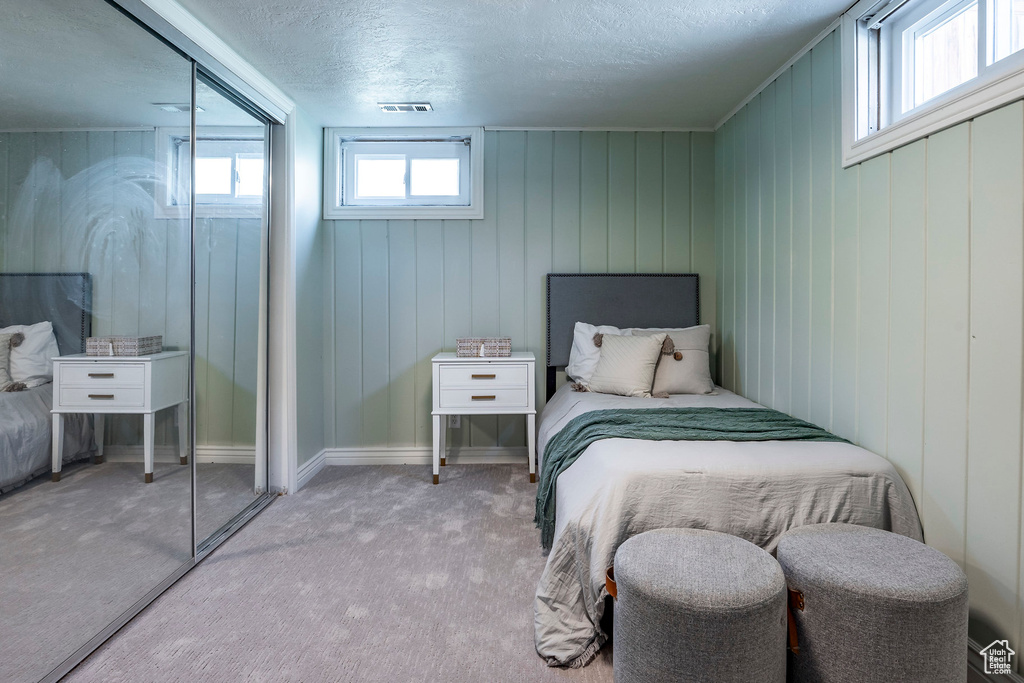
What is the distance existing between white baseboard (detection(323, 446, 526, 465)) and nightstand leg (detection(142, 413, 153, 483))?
5.60 feet

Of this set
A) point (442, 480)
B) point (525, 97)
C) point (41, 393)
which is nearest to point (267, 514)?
A: point (442, 480)

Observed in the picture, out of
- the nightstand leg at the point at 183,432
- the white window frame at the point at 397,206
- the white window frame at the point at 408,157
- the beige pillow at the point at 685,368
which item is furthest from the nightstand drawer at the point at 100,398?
the beige pillow at the point at 685,368

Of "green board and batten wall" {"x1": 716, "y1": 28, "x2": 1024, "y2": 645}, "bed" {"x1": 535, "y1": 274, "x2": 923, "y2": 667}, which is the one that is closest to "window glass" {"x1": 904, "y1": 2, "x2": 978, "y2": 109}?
"green board and batten wall" {"x1": 716, "y1": 28, "x2": 1024, "y2": 645}

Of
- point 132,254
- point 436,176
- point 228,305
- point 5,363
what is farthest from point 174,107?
point 436,176

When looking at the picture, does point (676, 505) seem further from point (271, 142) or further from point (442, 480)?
point (271, 142)

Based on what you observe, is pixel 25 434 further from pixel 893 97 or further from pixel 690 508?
pixel 893 97

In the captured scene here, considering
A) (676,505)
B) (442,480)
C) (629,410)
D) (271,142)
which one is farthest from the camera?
(442,480)

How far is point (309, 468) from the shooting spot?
136 inches

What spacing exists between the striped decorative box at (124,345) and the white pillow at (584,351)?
2.13 meters

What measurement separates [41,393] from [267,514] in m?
1.50

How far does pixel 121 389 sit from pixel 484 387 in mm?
1834

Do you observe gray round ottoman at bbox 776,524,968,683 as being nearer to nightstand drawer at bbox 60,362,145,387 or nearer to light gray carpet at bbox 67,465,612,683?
light gray carpet at bbox 67,465,612,683

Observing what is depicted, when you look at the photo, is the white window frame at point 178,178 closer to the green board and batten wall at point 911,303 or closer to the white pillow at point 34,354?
the white pillow at point 34,354

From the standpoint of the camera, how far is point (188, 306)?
89.8 inches
